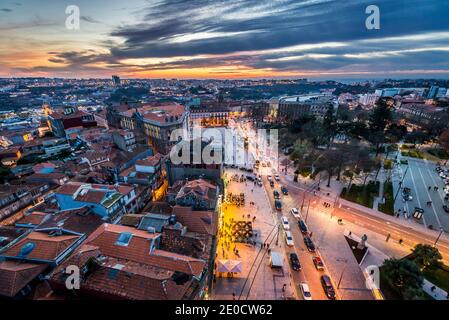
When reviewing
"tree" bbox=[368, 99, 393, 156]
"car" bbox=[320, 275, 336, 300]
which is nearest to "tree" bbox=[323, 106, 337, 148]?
"tree" bbox=[368, 99, 393, 156]

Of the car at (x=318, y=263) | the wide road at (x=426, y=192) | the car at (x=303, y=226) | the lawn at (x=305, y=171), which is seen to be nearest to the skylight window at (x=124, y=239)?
the car at (x=318, y=263)

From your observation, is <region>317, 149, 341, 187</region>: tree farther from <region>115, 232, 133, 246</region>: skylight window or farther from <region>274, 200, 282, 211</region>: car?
<region>115, 232, 133, 246</region>: skylight window

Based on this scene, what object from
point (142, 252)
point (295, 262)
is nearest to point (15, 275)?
point (142, 252)

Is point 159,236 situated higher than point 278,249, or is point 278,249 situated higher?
point 159,236

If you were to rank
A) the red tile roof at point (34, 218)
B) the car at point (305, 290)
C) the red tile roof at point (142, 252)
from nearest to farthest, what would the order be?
the red tile roof at point (142, 252), the car at point (305, 290), the red tile roof at point (34, 218)

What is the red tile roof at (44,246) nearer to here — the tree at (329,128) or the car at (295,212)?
the car at (295,212)

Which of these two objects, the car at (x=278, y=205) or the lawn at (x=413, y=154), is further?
the lawn at (x=413, y=154)
